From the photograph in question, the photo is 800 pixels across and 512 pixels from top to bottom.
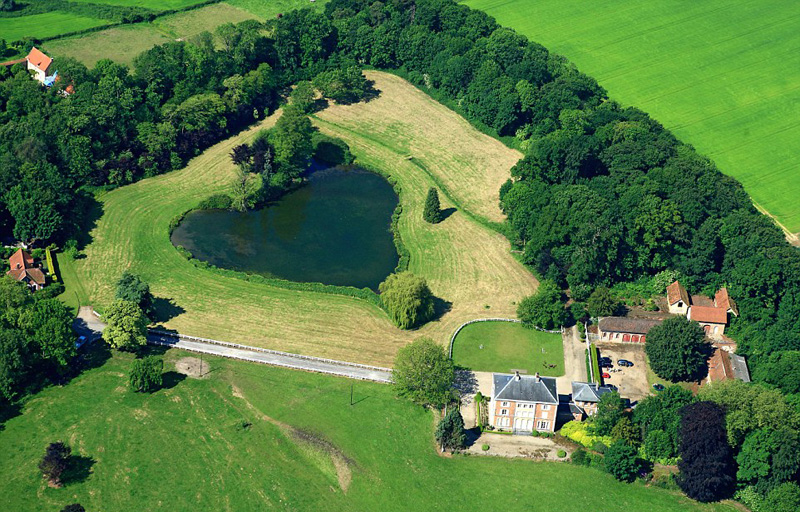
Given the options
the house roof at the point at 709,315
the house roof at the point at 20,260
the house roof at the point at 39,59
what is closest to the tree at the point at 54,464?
the house roof at the point at 20,260

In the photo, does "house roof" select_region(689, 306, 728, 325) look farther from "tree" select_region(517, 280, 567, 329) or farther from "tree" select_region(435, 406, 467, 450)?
"tree" select_region(435, 406, 467, 450)

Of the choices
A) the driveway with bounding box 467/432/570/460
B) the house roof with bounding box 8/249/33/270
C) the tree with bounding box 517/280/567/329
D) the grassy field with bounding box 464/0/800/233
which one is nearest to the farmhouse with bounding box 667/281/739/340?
the tree with bounding box 517/280/567/329

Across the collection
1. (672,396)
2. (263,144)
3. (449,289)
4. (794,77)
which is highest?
(794,77)

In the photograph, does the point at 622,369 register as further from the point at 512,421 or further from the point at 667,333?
the point at 512,421

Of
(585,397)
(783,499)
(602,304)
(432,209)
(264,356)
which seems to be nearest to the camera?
(783,499)

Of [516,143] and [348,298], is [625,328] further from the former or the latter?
[516,143]

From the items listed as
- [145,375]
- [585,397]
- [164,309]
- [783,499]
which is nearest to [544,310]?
[585,397]

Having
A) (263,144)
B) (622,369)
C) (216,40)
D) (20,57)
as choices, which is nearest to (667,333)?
(622,369)

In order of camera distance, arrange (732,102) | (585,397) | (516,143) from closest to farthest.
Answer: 1. (585,397)
2. (516,143)
3. (732,102)
